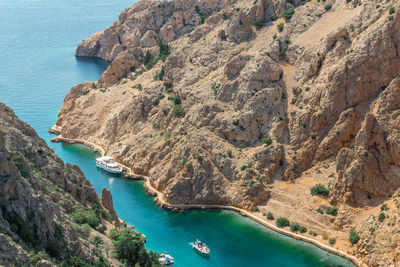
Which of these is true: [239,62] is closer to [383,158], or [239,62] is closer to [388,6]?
[388,6]

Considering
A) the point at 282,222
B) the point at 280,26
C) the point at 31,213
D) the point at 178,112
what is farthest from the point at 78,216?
the point at 280,26

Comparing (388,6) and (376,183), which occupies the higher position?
(388,6)

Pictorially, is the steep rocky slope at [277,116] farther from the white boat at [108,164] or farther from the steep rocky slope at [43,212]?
the steep rocky slope at [43,212]

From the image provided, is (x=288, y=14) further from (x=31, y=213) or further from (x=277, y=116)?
(x=31, y=213)

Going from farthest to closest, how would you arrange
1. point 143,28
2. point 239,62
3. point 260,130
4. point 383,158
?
point 143,28, point 239,62, point 260,130, point 383,158

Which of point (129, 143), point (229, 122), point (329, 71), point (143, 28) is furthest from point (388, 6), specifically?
point (143, 28)

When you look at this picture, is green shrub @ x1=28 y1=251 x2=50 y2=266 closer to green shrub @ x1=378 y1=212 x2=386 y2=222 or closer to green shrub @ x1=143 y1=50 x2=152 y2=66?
green shrub @ x1=378 y1=212 x2=386 y2=222
